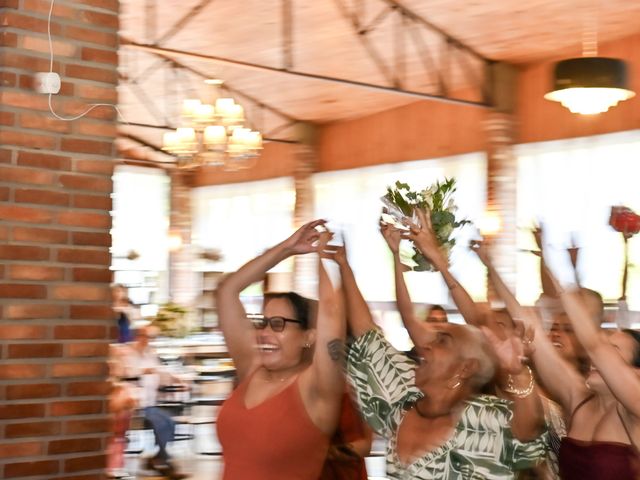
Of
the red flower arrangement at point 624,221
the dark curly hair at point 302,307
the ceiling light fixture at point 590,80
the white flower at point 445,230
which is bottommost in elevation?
the dark curly hair at point 302,307

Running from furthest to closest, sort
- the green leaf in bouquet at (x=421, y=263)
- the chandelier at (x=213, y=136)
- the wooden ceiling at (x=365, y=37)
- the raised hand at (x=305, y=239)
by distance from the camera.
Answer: the wooden ceiling at (x=365, y=37) → the chandelier at (x=213, y=136) → the green leaf in bouquet at (x=421, y=263) → the raised hand at (x=305, y=239)

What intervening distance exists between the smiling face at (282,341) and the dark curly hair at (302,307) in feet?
0.04

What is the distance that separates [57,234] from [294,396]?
1.20m

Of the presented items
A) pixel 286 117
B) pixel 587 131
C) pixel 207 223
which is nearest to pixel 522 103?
pixel 587 131

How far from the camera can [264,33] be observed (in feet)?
41.3

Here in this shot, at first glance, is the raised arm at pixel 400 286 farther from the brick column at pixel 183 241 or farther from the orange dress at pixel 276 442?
the brick column at pixel 183 241

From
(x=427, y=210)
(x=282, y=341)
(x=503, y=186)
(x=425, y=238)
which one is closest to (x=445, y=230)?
(x=427, y=210)

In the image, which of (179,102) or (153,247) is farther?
(153,247)

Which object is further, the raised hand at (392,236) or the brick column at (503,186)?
the brick column at (503,186)

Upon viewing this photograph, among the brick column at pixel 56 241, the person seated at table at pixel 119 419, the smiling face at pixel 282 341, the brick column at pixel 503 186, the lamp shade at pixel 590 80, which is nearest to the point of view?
the smiling face at pixel 282 341

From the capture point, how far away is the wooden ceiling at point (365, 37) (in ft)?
36.1

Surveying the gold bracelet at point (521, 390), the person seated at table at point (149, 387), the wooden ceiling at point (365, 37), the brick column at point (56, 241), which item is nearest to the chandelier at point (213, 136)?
the wooden ceiling at point (365, 37)

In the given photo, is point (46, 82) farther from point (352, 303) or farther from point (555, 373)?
point (555, 373)

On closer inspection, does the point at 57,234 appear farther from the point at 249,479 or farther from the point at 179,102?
the point at 179,102
